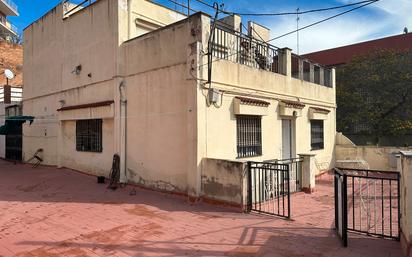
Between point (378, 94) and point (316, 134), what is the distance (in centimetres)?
1271

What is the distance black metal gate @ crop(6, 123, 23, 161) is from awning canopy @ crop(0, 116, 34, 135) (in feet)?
0.23

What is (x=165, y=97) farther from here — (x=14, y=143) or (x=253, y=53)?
(x=14, y=143)

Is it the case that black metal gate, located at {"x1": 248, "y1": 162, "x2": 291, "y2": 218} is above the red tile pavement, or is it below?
above

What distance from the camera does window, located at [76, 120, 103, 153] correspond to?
12204 mm

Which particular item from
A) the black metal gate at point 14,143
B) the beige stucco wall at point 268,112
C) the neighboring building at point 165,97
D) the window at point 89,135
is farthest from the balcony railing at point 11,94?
the beige stucco wall at point 268,112

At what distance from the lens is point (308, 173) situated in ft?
33.1

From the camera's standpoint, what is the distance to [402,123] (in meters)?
22.4

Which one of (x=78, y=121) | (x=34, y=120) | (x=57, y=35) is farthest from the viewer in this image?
(x=34, y=120)

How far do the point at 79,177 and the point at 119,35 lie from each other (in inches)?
220

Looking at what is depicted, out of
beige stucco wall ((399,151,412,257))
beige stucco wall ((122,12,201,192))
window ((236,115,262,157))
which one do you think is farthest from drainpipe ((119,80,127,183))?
beige stucco wall ((399,151,412,257))

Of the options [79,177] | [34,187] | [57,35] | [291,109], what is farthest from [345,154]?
[57,35]

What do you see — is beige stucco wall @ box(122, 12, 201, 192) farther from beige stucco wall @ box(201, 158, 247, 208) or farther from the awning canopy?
the awning canopy

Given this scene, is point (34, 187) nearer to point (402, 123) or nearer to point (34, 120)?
point (34, 120)

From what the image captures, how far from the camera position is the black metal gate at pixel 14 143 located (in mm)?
18516
